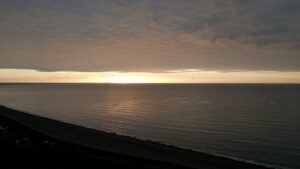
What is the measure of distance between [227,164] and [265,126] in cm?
2818

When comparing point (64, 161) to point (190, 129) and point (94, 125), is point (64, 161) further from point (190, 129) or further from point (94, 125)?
point (94, 125)

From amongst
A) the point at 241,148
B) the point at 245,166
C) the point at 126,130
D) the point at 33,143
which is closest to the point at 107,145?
the point at 33,143

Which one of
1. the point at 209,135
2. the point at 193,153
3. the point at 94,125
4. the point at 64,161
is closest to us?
the point at 64,161

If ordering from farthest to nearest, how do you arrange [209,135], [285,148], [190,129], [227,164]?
[190,129] → [209,135] → [285,148] → [227,164]

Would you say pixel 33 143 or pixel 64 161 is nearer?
pixel 64 161

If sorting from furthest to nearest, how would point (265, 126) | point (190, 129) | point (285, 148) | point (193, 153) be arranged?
point (265, 126) → point (190, 129) → point (285, 148) → point (193, 153)

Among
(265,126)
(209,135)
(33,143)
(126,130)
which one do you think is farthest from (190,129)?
(33,143)

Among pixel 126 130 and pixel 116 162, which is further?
pixel 126 130

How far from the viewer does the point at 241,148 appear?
96.7 ft

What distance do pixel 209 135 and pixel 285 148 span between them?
9.26 meters

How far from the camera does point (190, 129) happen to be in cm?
4188

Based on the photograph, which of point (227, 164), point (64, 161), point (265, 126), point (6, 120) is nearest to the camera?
point (64, 161)

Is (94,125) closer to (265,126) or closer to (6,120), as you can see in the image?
(6,120)

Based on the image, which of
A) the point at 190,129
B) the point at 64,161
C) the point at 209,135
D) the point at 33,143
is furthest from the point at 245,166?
the point at 190,129
